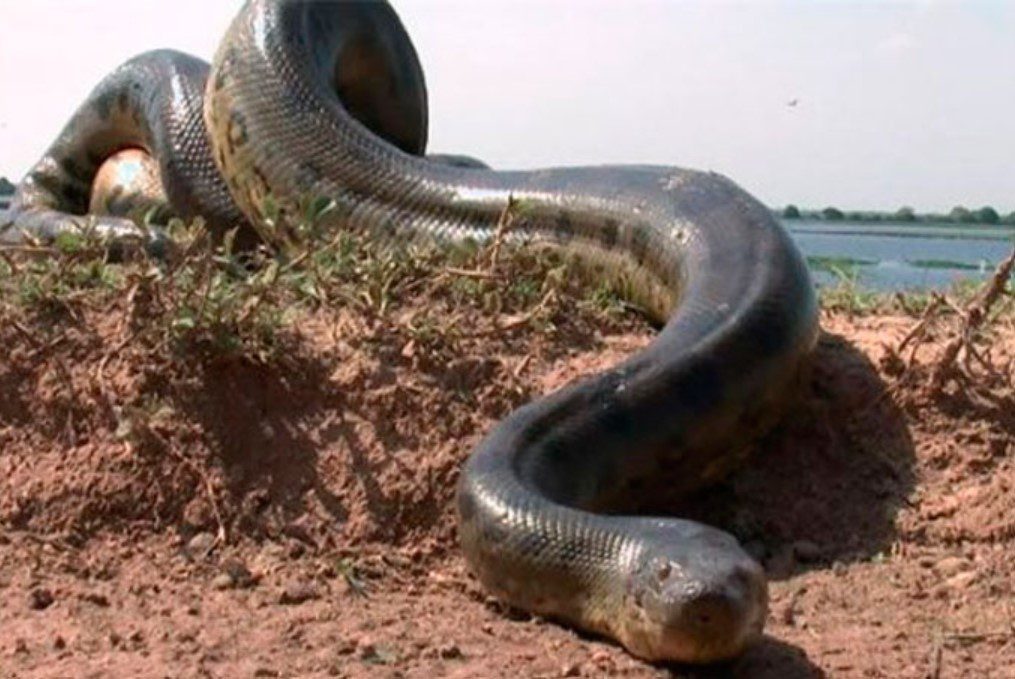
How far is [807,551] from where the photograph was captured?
18.5 feet

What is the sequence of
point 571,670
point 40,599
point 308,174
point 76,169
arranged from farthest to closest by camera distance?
point 76,169 → point 308,174 → point 40,599 → point 571,670

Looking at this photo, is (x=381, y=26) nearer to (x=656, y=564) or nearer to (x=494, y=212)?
(x=494, y=212)

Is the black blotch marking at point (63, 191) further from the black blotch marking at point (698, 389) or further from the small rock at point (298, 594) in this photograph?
the small rock at point (298, 594)

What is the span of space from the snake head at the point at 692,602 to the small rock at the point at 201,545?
1.47 meters

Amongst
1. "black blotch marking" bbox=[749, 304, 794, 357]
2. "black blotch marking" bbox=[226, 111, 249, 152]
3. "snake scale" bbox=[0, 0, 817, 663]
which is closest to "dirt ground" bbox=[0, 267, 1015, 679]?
"snake scale" bbox=[0, 0, 817, 663]

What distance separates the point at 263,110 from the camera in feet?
28.3

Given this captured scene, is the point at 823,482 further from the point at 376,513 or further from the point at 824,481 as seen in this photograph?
the point at 376,513

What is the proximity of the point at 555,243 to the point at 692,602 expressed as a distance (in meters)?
3.45

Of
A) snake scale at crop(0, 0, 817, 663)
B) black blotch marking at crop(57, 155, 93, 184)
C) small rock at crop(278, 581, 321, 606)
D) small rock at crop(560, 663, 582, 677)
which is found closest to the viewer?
small rock at crop(560, 663, 582, 677)

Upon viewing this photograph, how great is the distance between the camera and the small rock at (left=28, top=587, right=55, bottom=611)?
4.93 metres

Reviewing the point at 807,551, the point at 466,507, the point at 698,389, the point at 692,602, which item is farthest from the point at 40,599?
the point at 807,551

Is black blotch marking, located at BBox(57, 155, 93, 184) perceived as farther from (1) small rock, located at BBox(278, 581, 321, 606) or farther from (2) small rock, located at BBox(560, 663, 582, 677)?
(2) small rock, located at BBox(560, 663, 582, 677)

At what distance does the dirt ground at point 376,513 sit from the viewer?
4.59m

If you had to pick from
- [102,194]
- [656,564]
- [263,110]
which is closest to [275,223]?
[263,110]
